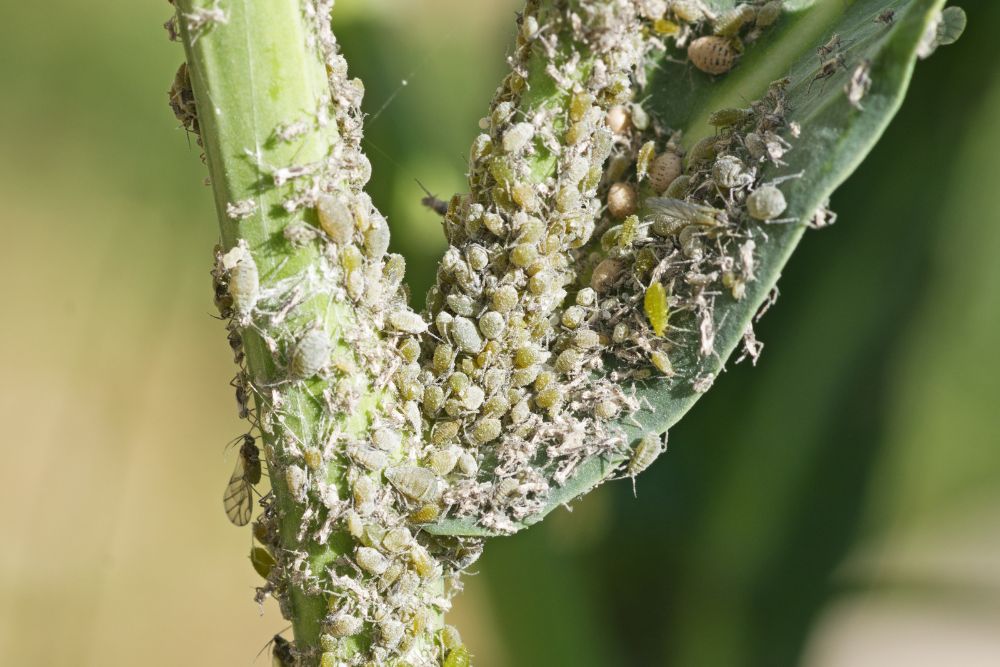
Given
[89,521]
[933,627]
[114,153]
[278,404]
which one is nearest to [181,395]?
[89,521]

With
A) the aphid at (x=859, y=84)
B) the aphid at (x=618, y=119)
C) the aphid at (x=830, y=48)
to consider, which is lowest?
the aphid at (x=859, y=84)

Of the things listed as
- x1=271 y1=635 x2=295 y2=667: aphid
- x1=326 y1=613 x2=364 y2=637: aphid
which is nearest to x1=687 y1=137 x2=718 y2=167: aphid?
x1=326 y1=613 x2=364 y2=637: aphid

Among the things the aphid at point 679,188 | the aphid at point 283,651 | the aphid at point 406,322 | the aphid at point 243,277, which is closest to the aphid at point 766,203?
the aphid at point 679,188

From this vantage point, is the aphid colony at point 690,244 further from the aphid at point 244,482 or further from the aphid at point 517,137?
the aphid at point 244,482

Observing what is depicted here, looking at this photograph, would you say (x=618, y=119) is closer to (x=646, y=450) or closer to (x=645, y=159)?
(x=645, y=159)

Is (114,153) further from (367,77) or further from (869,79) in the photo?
(869,79)
